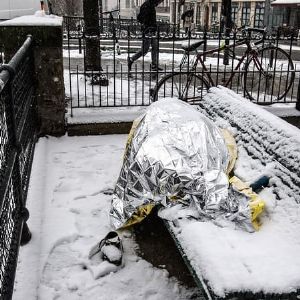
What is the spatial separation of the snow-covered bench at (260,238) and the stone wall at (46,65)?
2.95m

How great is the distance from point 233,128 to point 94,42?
18.0 ft

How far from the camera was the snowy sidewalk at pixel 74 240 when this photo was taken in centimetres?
294

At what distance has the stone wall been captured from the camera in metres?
5.50

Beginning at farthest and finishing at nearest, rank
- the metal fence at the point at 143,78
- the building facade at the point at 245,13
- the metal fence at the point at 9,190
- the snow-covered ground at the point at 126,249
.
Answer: the building facade at the point at 245,13 → the metal fence at the point at 143,78 → the metal fence at the point at 9,190 → the snow-covered ground at the point at 126,249

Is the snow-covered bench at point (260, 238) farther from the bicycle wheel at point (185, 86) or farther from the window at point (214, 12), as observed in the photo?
the window at point (214, 12)

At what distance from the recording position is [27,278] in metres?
2.94

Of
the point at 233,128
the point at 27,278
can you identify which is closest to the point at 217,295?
the point at 27,278

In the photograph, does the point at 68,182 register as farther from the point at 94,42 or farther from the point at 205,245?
the point at 94,42

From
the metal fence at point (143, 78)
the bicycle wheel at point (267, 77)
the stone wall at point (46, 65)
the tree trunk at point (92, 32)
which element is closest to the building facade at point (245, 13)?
the metal fence at point (143, 78)

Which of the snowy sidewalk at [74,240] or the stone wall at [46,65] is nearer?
the snowy sidewalk at [74,240]

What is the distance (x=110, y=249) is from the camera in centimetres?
325

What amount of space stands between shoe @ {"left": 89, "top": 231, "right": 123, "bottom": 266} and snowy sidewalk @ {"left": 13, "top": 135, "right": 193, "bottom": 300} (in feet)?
0.24

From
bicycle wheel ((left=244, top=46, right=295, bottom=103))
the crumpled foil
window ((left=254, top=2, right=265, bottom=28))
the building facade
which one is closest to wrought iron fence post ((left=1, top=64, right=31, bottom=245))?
the crumpled foil

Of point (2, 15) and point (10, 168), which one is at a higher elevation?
point (2, 15)
